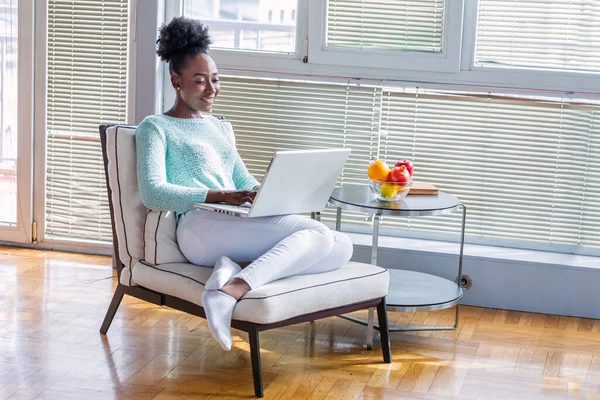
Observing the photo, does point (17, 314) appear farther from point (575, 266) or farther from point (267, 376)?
point (575, 266)

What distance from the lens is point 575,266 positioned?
12.4ft

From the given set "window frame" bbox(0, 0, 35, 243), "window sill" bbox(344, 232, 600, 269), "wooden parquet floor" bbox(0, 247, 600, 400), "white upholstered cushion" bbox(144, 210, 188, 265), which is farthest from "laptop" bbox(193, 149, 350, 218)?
"window frame" bbox(0, 0, 35, 243)

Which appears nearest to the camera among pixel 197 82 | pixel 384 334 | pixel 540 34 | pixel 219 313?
pixel 219 313

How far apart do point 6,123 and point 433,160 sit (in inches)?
85.6

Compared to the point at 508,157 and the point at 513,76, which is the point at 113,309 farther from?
the point at 513,76

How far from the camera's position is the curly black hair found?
3285 millimetres

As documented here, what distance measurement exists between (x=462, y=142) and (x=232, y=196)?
1.40 m

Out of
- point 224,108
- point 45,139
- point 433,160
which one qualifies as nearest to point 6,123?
point 45,139

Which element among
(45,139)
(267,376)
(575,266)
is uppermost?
(45,139)

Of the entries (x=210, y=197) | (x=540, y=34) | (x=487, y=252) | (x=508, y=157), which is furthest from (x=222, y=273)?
(x=540, y=34)

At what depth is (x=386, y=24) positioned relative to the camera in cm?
404

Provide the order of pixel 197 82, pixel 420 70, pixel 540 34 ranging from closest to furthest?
pixel 197 82, pixel 540 34, pixel 420 70

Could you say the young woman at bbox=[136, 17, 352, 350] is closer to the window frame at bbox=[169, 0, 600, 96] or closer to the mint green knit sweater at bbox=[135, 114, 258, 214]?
the mint green knit sweater at bbox=[135, 114, 258, 214]

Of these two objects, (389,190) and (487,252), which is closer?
(389,190)
